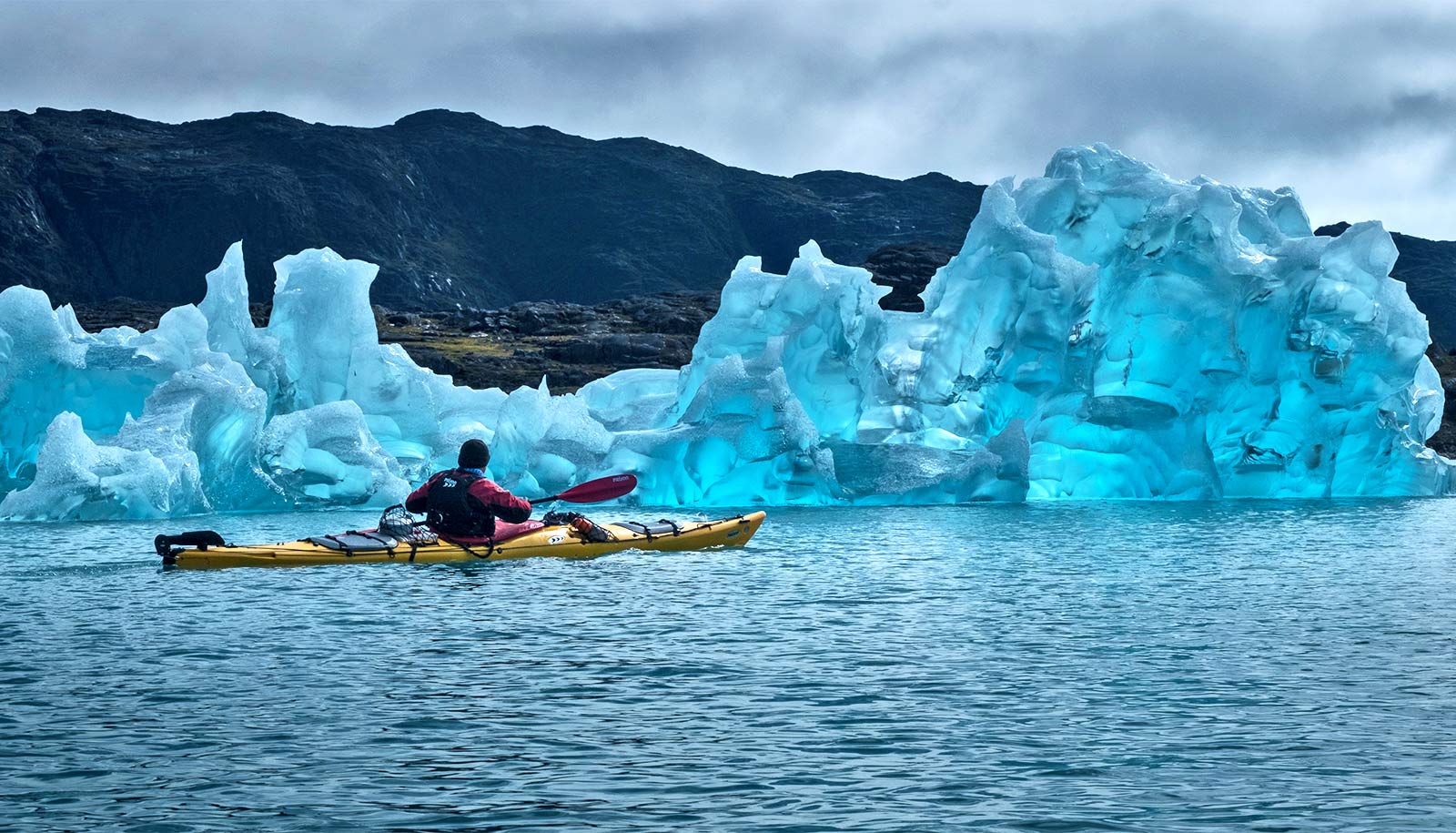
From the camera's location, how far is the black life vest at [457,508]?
2438cm

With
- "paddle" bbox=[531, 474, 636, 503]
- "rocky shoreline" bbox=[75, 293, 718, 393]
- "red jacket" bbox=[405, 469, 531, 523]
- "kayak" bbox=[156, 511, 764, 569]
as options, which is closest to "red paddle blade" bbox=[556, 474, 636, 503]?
"paddle" bbox=[531, 474, 636, 503]

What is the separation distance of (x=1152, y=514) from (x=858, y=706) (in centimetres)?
2812

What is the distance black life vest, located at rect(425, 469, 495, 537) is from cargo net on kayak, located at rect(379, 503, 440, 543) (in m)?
0.24

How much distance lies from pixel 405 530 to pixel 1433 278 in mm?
178459

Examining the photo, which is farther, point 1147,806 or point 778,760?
point 778,760

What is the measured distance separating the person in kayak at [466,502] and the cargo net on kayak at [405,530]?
214mm

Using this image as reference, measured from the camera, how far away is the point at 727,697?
Result: 13.8m

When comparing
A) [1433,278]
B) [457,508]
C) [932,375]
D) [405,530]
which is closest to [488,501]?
[457,508]

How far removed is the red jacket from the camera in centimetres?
2438

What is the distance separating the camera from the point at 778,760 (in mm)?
11406

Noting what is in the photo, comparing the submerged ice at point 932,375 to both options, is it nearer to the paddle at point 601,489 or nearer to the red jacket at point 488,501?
the paddle at point 601,489

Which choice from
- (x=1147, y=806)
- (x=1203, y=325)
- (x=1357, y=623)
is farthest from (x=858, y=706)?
(x=1203, y=325)

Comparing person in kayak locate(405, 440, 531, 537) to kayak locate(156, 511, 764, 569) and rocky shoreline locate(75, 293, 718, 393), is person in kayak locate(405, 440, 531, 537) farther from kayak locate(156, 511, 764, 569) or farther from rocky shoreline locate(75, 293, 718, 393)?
rocky shoreline locate(75, 293, 718, 393)

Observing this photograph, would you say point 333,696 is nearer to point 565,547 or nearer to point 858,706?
point 858,706
